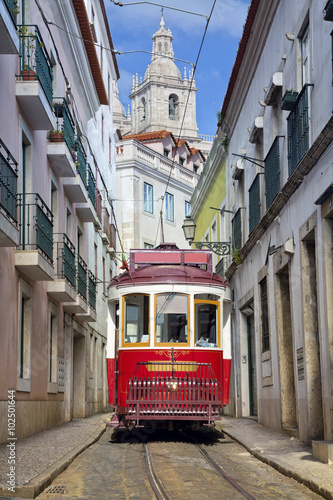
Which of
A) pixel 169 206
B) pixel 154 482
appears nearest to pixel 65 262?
pixel 154 482

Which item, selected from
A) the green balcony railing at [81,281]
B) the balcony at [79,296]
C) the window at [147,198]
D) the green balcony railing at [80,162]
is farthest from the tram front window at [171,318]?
the window at [147,198]

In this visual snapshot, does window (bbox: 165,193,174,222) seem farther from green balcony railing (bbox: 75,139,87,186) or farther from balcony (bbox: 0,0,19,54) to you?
balcony (bbox: 0,0,19,54)

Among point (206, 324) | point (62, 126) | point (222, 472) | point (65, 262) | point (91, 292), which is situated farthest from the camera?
point (91, 292)

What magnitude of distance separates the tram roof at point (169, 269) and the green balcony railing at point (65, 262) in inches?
123

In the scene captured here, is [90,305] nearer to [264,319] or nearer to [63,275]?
[63,275]

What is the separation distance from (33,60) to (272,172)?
15.9ft

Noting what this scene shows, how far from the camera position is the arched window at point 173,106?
3688 inches

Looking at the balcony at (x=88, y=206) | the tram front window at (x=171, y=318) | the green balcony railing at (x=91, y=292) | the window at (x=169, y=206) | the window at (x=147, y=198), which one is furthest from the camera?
the window at (x=169, y=206)

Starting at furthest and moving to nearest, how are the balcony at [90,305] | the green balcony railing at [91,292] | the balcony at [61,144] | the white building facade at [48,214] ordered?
the green balcony railing at [91,292] → the balcony at [90,305] → the balcony at [61,144] → the white building facade at [48,214]

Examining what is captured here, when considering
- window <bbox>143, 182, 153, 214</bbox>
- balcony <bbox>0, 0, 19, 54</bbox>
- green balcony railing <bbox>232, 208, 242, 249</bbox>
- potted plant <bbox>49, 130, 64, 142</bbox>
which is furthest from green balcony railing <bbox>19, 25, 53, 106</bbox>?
window <bbox>143, 182, 153, 214</bbox>

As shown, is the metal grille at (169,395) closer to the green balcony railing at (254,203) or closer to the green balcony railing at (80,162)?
the green balcony railing at (254,203)

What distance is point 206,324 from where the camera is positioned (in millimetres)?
12477

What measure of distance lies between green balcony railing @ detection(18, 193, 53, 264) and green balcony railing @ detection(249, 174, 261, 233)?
4.47 metres

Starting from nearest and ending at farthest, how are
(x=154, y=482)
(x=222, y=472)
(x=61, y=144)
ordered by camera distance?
1. (x=154, y=482)
2. (x=222, y=472)
3. (x=61, y=144)
